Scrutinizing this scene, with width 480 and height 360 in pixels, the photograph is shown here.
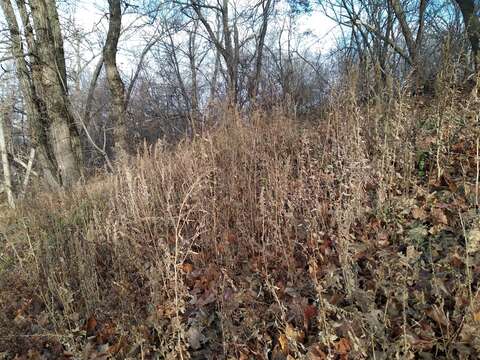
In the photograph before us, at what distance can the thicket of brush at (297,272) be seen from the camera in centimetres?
171

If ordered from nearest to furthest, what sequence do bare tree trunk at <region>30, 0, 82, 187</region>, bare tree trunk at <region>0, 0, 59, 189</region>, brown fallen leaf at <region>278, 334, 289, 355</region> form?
1. brown fallen leaf at <region>278, 334, 289, 355</region>
2. bare tree trunk at <region>30, 0, 82, 187</region>
3. bare tree trunk at <region>0, 0, 59, 189</region>

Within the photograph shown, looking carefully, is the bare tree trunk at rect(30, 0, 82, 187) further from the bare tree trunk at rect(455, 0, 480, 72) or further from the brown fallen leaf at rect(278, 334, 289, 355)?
the bare tree trunk at rect(455, 0, 480, 72)

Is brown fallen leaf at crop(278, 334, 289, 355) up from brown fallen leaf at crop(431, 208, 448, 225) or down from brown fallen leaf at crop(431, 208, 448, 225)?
down

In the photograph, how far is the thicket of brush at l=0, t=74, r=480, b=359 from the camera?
5.59 ft

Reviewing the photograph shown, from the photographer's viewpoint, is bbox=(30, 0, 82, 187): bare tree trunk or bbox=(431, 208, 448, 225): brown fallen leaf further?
bbox=(30, 0, 82, 187): bare tree trunk

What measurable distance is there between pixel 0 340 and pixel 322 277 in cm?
271

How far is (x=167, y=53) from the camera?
1964 cm

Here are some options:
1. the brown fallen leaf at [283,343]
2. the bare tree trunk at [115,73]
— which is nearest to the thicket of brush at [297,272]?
the brown fallen leaf at [283,343]

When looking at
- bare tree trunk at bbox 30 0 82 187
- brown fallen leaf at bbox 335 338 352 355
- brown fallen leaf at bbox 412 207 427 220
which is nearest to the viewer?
brown fallen leaf at bbox 335 338 352 355

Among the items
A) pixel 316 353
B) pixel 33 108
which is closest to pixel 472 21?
pixel 316 353

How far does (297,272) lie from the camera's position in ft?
7.73

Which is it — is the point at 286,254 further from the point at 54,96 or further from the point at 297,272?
the point at 54,96

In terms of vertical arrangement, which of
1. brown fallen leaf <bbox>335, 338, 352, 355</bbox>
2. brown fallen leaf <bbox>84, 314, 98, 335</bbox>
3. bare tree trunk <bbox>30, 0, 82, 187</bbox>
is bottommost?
brown fallen leaf <bbox>84, 314, 98, 335</bbox>

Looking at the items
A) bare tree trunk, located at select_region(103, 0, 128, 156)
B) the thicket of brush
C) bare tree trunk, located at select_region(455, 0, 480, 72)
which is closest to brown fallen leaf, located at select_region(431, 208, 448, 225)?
the thicket of brush
